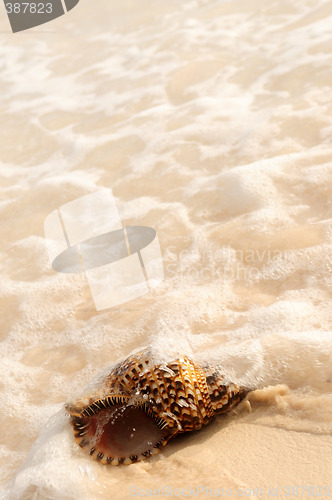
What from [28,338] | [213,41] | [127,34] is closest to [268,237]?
[28,338]

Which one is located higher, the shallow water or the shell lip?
the shell lip

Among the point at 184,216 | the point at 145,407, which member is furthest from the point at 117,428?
the point at 184,216

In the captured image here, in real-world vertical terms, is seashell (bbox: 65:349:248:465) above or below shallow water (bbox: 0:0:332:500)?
above

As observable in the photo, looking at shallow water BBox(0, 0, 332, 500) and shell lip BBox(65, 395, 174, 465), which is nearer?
shell lip BBox(65, 395, 174, 465)

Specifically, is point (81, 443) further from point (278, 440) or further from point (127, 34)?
point (127, 34)
